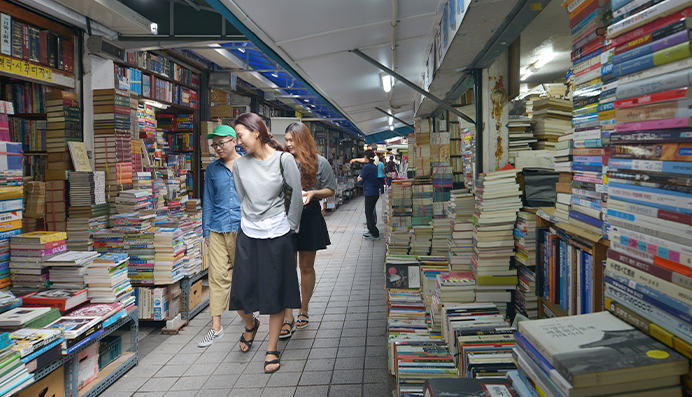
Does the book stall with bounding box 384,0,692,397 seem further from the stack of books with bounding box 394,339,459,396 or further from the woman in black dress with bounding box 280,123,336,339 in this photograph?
the woman in black dress with bounding box 280,123,336,339

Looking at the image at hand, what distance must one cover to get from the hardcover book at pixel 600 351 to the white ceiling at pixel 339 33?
74.4 inches

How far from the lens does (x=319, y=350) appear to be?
3.28 m

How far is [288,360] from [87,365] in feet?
4.37

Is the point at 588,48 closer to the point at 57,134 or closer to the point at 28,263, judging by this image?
the point at 28,263

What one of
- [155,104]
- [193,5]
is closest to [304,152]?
[193,5]

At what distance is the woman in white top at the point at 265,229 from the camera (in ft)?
9.47

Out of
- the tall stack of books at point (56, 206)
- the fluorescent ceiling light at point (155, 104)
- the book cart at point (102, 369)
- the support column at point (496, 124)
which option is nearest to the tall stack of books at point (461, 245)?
the support column at point (496, 124)

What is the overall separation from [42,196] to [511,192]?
161 inches

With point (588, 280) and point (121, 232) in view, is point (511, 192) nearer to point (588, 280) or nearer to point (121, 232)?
point (588, 280)

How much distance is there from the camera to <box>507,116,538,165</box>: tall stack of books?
9.87 ft

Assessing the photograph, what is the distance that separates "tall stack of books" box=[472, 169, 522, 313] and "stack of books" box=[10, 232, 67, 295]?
291cm

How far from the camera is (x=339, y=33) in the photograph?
2674mm

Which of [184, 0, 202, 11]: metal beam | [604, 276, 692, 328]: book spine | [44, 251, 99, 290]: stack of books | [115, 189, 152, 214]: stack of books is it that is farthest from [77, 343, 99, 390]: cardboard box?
[184, 0, 202, 11]: metal beam

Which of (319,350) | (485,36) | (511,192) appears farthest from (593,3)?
(319,350)
